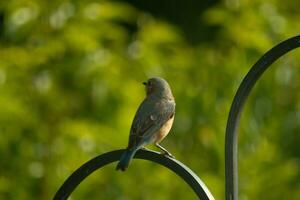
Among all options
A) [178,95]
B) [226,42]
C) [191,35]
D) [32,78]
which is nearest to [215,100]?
[178,95]

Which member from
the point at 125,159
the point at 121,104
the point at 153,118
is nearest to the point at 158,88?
the point at 153,118

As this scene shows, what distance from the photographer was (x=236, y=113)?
2.49 metres

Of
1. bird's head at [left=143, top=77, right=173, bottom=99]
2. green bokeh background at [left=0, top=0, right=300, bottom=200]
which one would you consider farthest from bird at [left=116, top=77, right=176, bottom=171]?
green bokeh background at [left=0, top=0, right=300, bottom=200]

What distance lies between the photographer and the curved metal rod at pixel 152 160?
7.89 feet

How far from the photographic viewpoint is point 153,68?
4387 millimetres

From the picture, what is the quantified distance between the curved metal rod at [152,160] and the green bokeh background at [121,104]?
1.44 meters

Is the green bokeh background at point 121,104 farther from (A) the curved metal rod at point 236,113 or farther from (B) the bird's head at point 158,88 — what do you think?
(A) the curved metal rod at point 236,113

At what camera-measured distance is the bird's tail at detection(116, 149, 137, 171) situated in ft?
8.74

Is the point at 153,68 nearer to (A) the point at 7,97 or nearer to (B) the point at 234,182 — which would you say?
(A) the point at 7,97

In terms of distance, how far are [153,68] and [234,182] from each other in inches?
78.4

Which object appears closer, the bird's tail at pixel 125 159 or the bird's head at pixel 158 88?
the bird's tail at pixel 125 159

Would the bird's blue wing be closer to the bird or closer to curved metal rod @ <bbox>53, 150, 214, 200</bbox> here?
the bird

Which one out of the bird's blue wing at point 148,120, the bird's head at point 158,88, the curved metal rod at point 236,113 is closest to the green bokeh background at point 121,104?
the bird's head at point 158,88

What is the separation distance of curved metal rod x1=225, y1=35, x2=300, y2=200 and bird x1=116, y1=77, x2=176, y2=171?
1.48 feet
